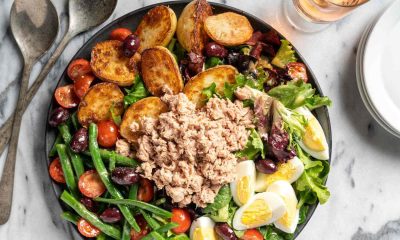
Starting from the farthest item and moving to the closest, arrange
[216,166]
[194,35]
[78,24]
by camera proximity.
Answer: [78,24] → [194,35] → [216,166]

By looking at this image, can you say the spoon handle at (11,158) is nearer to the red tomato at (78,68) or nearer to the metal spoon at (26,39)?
the metal spoon at (26,39)

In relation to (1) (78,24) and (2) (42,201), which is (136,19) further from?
(2) (42,201)

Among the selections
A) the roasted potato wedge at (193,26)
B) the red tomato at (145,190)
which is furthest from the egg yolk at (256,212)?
the roasted potato wedge at (193,26)

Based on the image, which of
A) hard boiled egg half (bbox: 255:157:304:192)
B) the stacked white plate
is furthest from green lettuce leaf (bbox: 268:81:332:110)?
the stacked white plate

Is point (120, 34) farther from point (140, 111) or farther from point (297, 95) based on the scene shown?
point (297, 95)

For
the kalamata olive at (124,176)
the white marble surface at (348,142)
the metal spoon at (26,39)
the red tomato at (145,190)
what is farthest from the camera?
the white marble surface at (348,142)

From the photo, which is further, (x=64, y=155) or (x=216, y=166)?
(x=64, y=155)

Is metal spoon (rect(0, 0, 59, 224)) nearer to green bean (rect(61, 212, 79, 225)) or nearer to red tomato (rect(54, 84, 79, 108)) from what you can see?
red tomato (rect(54, 84, 79, 108))

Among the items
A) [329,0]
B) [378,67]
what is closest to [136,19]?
[329,0]
